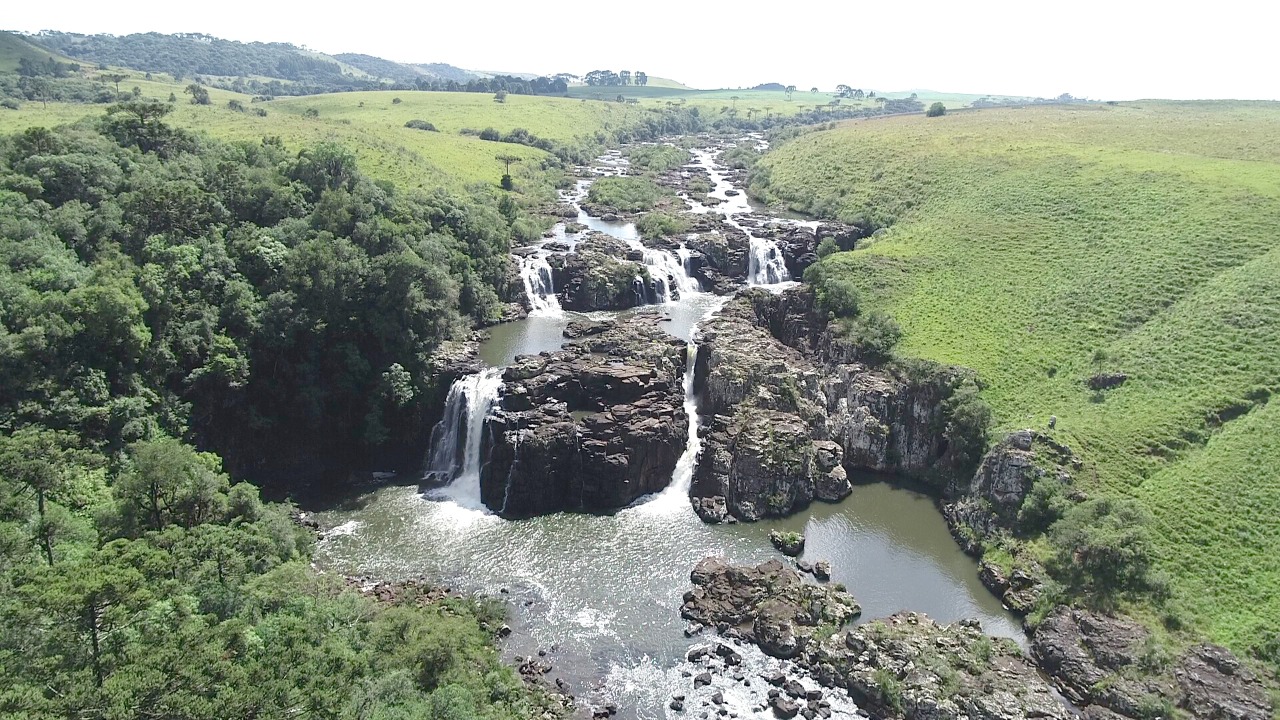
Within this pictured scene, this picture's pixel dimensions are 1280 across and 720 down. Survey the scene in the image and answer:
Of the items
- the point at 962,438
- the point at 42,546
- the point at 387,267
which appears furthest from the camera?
the point at 387,267

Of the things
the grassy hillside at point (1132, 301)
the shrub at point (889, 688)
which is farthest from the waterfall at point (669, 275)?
Result: the shrub at point (889, 688)

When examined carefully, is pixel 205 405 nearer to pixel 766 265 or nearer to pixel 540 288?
pixel 540 288

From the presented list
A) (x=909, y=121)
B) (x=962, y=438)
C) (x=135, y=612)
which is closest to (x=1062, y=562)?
(x=962, y=438)

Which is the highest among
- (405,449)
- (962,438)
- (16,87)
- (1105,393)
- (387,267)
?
(16,87)

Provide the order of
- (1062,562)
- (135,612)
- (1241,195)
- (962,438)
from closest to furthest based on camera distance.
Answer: (135,612) → (1062,562) → (962,438) → (1241,195)

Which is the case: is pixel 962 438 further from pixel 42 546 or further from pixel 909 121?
pixel 909 121

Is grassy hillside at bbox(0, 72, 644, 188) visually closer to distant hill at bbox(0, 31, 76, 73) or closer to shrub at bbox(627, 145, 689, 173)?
shrub at bbox(627, 145, 689, 173)
